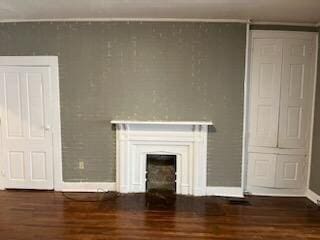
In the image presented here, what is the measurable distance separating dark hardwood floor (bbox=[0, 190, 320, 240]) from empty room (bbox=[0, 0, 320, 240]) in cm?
5

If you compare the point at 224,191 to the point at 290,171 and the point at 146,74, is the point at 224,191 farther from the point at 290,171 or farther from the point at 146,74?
the point at 146,74

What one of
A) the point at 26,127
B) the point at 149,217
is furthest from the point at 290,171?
the point at 26,127

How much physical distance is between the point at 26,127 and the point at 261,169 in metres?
3.65

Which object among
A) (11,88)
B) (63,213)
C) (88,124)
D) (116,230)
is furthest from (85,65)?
(116,230)

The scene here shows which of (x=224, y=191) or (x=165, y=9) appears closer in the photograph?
(x=165, y=9)

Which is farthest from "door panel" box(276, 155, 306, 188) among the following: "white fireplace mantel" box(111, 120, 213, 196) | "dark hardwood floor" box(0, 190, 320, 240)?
"white fireplace mantel" box(111, 120, 213, 196)

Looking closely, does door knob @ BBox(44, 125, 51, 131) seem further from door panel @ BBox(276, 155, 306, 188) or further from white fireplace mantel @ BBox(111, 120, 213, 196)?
door panel @ BBox(276, 155, 306, 188)

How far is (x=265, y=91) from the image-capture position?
165 inches

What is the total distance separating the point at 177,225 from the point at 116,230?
707 millimetres

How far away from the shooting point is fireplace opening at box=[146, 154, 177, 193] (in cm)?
436

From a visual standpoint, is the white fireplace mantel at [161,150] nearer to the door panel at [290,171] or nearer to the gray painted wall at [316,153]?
the door panel at [290,171]

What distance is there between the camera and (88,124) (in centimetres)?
428

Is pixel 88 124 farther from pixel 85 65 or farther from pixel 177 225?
pixel 177 225

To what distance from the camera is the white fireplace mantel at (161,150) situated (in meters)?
4.21
